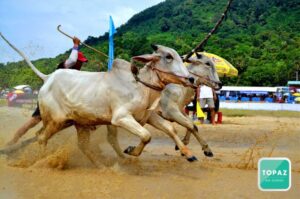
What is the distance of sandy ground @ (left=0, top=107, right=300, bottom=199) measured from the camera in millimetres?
5293

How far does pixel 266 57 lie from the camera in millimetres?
70750

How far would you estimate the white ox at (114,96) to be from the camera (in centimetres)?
664

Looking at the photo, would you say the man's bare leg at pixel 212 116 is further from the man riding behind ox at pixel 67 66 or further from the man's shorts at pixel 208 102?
the man riding behind ox at pixel 67 66

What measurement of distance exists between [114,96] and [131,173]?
1007 millimetres

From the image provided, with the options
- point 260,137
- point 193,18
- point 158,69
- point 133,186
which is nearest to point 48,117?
point 158,69

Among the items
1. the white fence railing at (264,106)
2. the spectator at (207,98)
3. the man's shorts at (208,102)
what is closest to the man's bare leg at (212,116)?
the spectator at (207,98)

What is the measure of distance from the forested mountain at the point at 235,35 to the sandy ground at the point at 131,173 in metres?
17.0

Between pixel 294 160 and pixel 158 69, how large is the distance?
3.04 m

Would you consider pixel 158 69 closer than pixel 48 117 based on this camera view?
Yes

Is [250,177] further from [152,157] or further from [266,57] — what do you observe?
[266,57]

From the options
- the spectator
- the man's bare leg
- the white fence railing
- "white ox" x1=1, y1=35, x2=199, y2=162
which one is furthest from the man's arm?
the white fence railing

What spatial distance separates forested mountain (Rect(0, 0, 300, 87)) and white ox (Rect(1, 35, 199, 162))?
1786cm

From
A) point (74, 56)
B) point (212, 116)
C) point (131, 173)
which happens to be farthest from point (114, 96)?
point (212, 116)

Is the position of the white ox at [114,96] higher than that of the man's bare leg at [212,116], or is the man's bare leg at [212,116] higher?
the white ox at [114,96]
